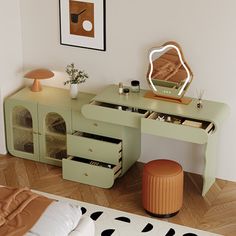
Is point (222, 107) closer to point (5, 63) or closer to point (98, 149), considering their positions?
point (98, 149)

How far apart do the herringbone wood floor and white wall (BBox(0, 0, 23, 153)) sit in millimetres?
421

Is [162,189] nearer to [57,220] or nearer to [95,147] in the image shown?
[95,147]

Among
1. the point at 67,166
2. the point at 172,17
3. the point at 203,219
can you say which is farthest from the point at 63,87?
the point at 203,219

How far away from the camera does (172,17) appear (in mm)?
4926

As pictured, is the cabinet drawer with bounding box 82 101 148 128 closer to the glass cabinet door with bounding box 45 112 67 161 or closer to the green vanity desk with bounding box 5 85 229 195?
the green vanity desk with bounding box 5 85 229 195

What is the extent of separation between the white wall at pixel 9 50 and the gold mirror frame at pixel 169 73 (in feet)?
4.07

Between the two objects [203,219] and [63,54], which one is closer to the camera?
[203,219]

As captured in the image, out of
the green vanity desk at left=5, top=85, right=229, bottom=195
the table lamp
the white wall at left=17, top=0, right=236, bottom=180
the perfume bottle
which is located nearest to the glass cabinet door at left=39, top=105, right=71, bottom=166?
the green vanity desk at left=5, top=85, right=229, bottom=195

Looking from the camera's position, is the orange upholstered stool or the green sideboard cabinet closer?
the orange upholstered stool

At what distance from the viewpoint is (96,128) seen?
16.9 ft

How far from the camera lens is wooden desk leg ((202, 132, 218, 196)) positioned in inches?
188

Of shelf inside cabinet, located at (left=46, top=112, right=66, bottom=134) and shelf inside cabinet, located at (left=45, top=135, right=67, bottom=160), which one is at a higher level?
shelf inside cabinet, located at (left=46, top=112, right=66, bottom=134)

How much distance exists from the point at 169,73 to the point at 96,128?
0.74 meters

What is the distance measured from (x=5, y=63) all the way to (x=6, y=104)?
0.35 meters
